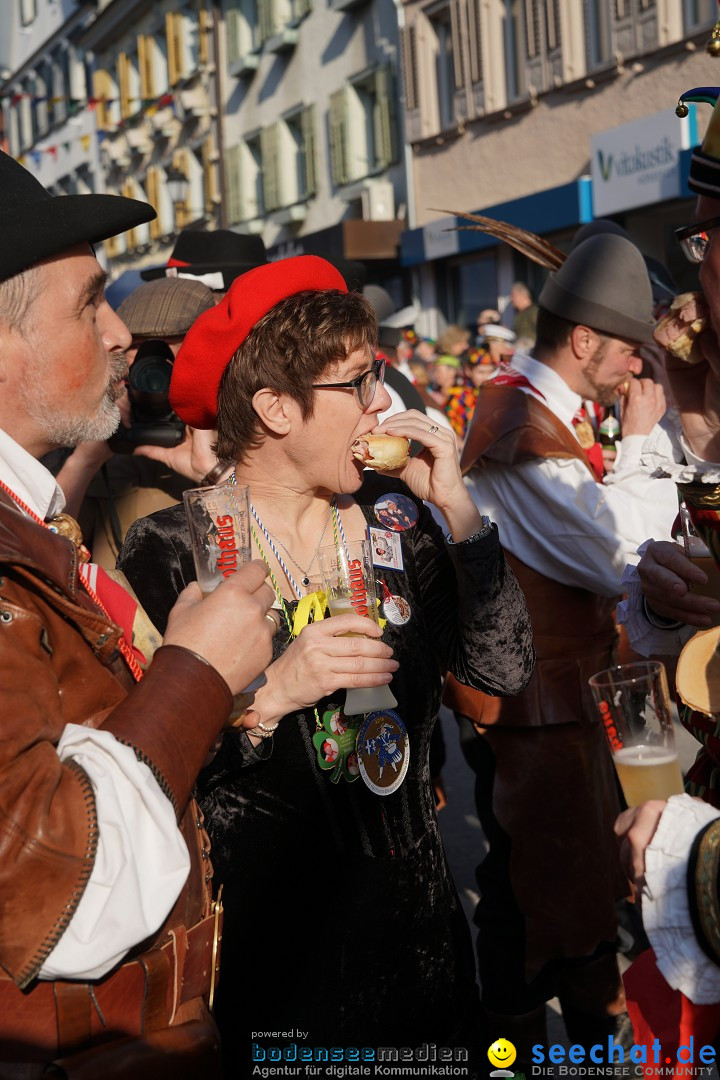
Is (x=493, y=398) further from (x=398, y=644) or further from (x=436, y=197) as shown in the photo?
(x=436, y=197)

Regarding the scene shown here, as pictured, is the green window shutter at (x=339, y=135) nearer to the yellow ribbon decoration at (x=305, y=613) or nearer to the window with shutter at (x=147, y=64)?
the window with shutter at (x=147, y=64)

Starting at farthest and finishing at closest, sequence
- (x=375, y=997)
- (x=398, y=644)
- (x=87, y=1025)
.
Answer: (x=398, y=644) < (x=375, y=997) < (x=87, y=1025)

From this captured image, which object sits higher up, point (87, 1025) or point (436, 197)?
point (436, 197)

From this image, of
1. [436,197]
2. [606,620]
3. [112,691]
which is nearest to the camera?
[112,691]

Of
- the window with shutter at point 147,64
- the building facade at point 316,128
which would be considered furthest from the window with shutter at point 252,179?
the window with shutter at point 147,64

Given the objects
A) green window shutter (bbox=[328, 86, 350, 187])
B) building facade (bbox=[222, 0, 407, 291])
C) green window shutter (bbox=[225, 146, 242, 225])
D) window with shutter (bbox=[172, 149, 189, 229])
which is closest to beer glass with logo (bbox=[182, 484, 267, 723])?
building facade (bbox=[222, 0, 407, 291])

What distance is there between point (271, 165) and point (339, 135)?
11.4ft

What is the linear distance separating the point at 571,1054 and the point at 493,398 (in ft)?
7.30

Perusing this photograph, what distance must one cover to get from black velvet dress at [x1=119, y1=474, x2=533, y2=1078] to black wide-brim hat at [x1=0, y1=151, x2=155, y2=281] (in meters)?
0.87

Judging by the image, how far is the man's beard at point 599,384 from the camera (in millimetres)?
4234

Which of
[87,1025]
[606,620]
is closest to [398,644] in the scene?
[87,1025]

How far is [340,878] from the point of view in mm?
2484

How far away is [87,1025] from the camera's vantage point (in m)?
1.66

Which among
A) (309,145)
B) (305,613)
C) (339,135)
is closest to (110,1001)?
(305,613)
